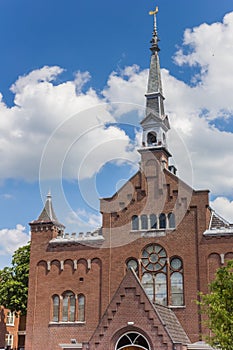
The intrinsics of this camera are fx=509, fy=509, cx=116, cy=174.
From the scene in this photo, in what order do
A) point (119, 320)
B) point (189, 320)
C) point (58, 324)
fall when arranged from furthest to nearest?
point (58, 324) < point (189, 320) < point (119, 320)

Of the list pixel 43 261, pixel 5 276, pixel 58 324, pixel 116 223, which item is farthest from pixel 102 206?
pixel 5 276

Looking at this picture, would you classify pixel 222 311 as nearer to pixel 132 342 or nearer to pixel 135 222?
pixel 132 342

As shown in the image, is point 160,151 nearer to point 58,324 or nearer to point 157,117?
point 157,117

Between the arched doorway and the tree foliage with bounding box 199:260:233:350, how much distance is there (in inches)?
232

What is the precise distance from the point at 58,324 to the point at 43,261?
5410 millimetres

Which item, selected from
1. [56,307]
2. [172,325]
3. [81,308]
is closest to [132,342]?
[172,325]

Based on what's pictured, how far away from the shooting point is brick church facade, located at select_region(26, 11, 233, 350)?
3856 cm

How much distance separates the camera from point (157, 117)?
4509cm

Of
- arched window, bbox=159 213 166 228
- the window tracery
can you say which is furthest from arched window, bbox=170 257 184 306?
arched window, bbox=159 213 166 228

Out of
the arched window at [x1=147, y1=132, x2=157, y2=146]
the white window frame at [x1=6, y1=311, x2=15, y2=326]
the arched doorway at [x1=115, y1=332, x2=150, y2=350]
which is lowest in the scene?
the arched doorway at [x1=115, y1=332, x2=150, y2=350]

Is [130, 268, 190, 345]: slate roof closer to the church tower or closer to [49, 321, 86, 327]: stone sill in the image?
[49, 321, 86, 327]: stone sill

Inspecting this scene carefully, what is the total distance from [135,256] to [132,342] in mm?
8493

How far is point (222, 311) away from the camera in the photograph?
26234 mm

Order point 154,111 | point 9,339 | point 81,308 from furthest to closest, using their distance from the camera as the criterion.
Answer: point 9,339 → point 154,111 → point 81,308
